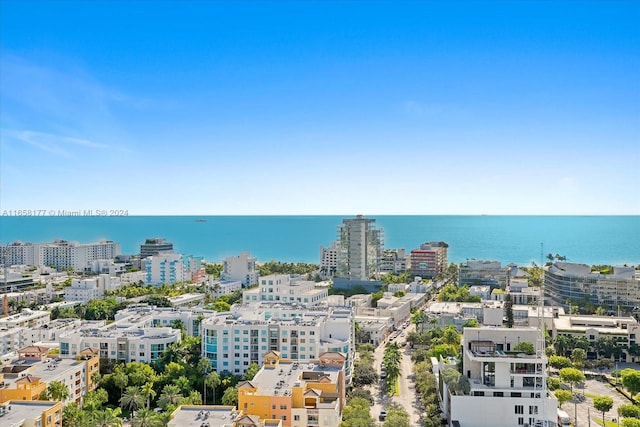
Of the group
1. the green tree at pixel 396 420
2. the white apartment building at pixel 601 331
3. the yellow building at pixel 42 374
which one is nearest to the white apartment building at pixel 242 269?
the white apartment building at pixel 601 331

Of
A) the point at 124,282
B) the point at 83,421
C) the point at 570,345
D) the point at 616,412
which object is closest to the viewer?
the point at 83,421

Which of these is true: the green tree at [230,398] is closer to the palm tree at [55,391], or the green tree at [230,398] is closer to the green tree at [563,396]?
the palm tree at [55,391]

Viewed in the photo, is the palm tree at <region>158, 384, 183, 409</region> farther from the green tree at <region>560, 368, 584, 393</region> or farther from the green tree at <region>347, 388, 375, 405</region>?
the green tree at <region>560, 368, 584, 393</region>

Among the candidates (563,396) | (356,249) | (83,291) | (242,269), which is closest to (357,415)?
(563,396)

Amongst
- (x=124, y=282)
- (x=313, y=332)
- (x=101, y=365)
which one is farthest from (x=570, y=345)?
(x=124, y=282)

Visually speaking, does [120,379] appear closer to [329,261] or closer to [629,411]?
[629,411]

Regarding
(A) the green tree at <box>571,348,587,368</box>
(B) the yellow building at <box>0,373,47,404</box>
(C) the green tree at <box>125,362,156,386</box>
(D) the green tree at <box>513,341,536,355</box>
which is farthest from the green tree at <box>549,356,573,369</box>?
(B) the yellow building at <box>0,373,47,404</box>

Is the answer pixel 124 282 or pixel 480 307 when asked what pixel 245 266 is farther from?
pixel 480 307
